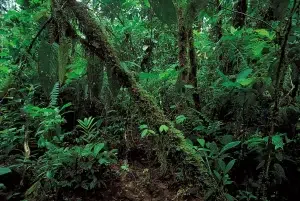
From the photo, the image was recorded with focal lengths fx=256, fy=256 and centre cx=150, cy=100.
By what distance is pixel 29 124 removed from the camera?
4.15 meters

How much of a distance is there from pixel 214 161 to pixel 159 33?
10.9ft

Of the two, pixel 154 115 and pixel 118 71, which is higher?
pixel 118 71

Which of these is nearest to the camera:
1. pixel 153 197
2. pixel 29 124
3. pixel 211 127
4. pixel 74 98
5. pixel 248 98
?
pixel 248 98

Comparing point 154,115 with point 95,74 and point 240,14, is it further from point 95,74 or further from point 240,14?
point 240,14

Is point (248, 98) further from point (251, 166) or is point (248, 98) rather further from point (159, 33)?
point (159, 33)

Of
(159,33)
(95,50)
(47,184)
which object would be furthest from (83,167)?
(159,33)

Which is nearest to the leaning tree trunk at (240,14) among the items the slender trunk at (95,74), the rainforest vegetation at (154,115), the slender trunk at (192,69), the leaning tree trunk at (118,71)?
the rainforest vegetation at (154,115)

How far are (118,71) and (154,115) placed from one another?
1.72 feet

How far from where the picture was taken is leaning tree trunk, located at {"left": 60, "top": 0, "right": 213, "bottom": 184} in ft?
5.14

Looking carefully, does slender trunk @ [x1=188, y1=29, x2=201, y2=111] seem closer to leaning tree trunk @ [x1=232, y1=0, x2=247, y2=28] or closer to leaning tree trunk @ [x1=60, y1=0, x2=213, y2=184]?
leaning tree trunk @ [x1=232, y1=0, x2=247, y2=28]

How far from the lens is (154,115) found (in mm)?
2041

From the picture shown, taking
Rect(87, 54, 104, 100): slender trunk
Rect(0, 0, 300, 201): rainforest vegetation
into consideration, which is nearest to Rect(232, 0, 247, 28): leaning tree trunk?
Rect(0, 0, 300, 201): rainforest vegetation

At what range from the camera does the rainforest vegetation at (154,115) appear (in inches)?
65.4

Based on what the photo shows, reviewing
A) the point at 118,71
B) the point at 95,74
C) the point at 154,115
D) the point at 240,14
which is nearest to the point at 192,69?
the point at 240,14
